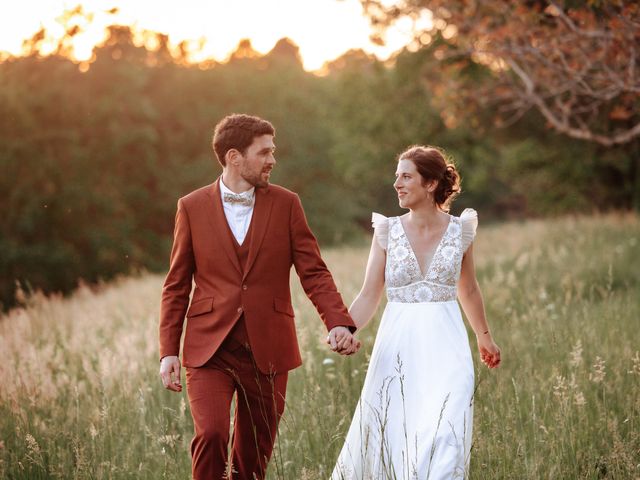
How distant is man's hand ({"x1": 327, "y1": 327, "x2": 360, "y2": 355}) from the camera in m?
4.01

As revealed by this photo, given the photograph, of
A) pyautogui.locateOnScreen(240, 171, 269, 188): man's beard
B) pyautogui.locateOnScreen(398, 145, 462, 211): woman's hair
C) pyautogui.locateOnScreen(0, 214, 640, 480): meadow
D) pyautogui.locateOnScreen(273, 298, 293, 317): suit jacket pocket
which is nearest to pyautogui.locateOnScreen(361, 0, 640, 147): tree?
pyautogui.locateOnScreen(0, 214, 640, 480): meadow

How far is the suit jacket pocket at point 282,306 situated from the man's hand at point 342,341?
0.30m

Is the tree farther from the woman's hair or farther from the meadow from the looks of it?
the woman's hair

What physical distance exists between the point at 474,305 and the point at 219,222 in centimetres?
157

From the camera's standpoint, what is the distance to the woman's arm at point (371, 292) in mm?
4430

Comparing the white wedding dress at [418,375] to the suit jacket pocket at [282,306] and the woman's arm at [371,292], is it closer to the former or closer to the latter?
the woman's arm at [371,292]

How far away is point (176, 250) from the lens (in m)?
4.25

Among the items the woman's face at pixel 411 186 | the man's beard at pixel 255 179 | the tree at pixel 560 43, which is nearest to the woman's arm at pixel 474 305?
the woman's face at pixel 411 186

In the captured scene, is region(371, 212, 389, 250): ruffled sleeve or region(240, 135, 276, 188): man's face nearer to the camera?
region(240, 135, 276, 188): man's face

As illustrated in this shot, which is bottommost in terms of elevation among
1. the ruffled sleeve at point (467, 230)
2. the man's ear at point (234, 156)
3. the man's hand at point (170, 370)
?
the man's hand at point (170, 370)

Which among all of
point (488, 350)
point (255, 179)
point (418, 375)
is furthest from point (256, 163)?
point (488, 350)

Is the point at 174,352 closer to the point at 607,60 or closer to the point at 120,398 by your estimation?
the point at 120,398

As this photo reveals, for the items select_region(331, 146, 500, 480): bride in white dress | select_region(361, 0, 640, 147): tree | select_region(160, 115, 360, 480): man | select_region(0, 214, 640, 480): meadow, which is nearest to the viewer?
select_region(331, 146, 500, 480): bride in white dress

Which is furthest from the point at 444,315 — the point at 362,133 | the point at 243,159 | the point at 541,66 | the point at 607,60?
the point at 362,133
